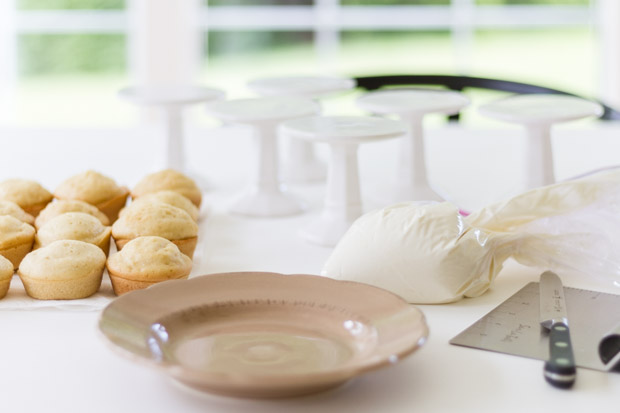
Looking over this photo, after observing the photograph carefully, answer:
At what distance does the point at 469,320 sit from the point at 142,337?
337 millimetres

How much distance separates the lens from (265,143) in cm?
137

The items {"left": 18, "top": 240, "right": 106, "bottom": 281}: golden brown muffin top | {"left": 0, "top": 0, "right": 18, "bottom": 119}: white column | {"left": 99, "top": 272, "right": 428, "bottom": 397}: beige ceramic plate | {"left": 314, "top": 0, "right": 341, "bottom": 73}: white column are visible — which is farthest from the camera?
{"left": 0, "top": 0, "right": 18, "bottom": 119}: white column

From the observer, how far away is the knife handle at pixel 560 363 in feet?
2.41

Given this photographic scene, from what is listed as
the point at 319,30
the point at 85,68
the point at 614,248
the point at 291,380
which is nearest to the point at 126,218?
the point at 291,380

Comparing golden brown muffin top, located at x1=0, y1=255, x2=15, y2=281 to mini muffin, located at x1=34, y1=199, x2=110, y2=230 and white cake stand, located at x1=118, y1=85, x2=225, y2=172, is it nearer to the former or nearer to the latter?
mini muffin, located at x1=34, y1=199, x2=110, y2=230

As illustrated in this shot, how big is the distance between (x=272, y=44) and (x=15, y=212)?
3619 mm

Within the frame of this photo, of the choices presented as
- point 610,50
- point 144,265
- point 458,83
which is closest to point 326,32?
point 610,50

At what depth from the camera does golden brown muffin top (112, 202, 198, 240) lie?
3.42 ft

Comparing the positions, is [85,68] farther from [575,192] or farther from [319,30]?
[575,192]

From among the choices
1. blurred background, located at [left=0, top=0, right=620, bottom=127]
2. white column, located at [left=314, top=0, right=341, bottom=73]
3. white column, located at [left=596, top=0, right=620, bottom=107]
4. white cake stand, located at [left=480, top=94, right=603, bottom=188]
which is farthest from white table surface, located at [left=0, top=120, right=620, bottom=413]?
white column, located at [left=596, top=0, right=620, bottom=107]

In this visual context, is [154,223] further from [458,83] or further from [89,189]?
[458,83]

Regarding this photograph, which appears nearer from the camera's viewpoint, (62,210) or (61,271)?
(61,271)

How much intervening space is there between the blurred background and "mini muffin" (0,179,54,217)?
8.28 feet

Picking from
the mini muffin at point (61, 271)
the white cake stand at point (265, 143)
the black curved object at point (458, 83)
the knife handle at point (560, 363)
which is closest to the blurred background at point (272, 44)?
the black curved object at point (458, 83)
